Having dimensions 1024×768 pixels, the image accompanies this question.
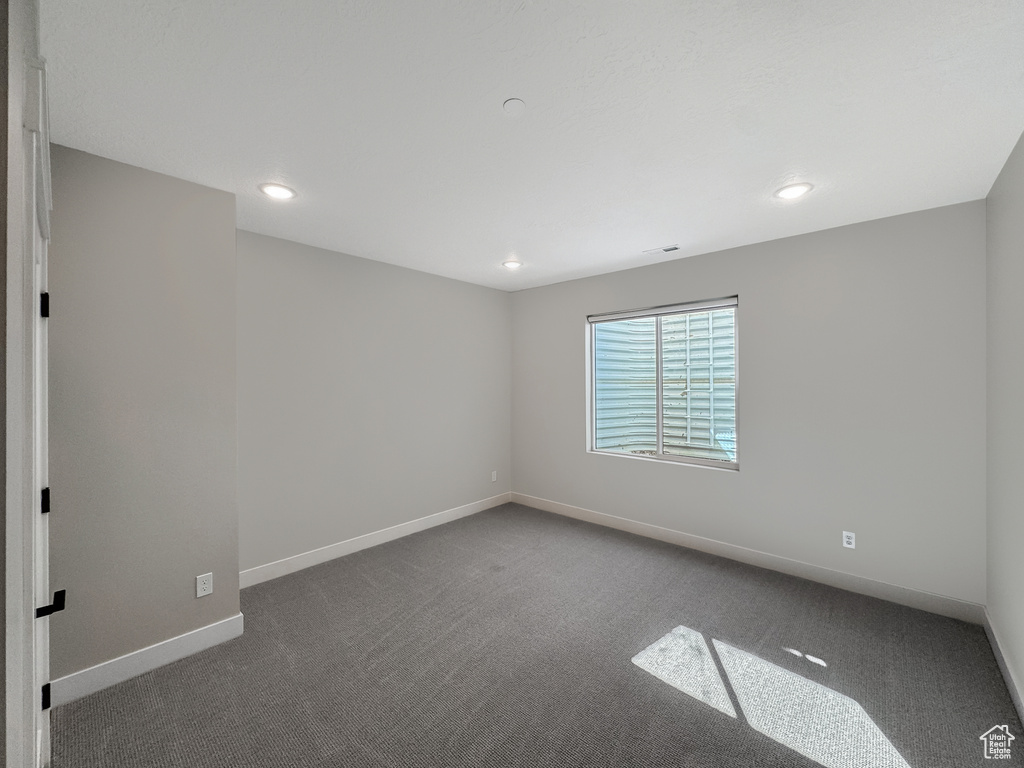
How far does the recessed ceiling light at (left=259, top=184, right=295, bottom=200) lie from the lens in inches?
92.4

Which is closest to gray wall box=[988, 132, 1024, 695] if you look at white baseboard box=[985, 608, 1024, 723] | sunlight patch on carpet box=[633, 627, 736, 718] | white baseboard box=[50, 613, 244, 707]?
white baseboard box=[985, 608, 1024, 723]

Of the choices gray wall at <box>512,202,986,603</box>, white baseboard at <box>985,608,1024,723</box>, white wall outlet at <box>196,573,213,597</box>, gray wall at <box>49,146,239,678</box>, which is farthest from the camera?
gray wall at <box>512,202,986,603</box>

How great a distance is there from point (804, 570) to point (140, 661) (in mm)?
3999

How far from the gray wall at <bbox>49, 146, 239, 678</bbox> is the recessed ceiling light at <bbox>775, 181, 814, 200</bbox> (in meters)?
3.03

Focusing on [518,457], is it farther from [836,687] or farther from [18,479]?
[18,479]

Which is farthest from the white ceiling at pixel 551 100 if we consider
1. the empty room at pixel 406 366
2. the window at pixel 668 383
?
the window at pixel 668 383

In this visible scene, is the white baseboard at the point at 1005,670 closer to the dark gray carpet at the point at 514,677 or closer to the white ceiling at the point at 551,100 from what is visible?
the dark gray carpet at the point at 514,677

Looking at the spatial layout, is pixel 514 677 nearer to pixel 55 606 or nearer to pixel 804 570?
pixel 55 606

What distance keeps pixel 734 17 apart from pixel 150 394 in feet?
9.23

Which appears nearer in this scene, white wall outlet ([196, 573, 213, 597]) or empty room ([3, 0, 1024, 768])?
empty room ([3, 0, 1024, 768])

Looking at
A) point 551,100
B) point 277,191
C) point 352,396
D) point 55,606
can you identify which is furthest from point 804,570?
point 277,191

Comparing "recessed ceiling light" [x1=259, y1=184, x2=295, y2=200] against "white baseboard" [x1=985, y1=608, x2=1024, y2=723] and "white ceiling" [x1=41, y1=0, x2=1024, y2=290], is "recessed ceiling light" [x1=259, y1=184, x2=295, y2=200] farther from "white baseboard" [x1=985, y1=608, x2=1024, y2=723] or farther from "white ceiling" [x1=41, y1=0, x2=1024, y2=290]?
"white baseboard" [x1=985, y1=608, x2=1024, y2=723]

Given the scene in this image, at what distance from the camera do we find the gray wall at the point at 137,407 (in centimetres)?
195

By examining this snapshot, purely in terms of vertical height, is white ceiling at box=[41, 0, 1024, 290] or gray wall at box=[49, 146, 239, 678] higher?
white ceiling at box=[41, 0, 1024, 290]
